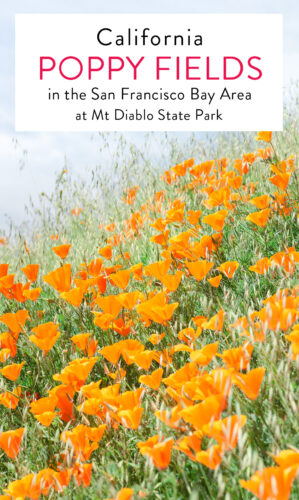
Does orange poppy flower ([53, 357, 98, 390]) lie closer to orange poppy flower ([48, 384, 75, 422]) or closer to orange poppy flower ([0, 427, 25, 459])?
orange poppy flower ([48, 384, 75, 422])

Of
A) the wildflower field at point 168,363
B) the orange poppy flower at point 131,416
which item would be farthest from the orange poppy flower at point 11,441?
the orange poppy flower at point 131,416

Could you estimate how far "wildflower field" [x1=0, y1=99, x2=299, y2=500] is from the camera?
3.51 ft

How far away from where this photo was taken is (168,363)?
164 centimetres

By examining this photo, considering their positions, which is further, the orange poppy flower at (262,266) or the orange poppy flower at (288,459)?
the orange poppy flower at (262,266)

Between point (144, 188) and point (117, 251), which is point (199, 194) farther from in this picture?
point (144, 188)

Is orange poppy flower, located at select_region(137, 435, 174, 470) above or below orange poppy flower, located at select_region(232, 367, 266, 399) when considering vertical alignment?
below

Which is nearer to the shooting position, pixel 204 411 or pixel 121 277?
pixel 204 411

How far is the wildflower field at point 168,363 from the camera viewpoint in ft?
3.51

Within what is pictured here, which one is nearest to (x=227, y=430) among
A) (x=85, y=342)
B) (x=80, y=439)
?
(x=80, y=439)

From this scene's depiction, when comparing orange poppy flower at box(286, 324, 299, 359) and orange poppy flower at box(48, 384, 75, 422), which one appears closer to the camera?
orange poppy flower at box(286, 324, 299, 359)

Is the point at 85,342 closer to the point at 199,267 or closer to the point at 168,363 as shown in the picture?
the point at 168,363

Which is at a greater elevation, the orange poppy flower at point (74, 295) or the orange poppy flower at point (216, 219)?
the orange poppy flower at point (216, 219)

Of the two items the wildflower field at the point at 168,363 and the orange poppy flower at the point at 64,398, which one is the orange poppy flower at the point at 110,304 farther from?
the orange poppy flower at the point at 64,398

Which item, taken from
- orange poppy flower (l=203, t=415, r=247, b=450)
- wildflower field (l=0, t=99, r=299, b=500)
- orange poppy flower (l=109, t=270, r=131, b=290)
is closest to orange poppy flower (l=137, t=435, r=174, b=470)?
→ wildflower field (l=0, t=99, r=299, b=500)
